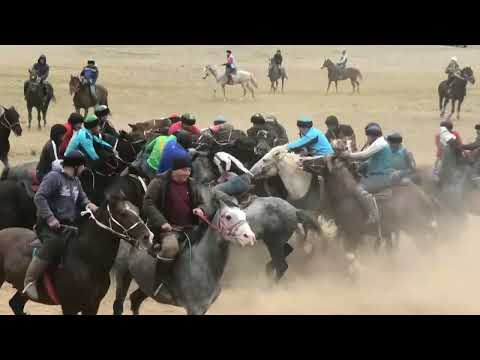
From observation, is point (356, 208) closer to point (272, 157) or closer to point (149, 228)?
point (272, 157)

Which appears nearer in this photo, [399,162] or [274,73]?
[399,162]

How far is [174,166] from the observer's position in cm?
1011

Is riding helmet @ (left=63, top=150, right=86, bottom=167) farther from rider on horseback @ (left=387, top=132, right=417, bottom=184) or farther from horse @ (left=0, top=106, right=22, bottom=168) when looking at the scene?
horse @ (left=0, top=106, right=22, bottom=168)

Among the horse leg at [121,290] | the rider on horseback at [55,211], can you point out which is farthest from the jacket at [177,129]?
the rider on horseback at [55,211]

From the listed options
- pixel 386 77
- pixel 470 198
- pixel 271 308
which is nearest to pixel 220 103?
pixel 386 77

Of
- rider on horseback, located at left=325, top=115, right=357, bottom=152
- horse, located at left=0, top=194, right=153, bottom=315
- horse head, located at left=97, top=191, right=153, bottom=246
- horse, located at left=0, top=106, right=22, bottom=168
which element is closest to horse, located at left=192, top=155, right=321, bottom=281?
horse, located at left=0, top=194, right=153, bottom=315

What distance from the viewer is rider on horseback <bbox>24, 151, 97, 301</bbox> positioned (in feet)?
31.9

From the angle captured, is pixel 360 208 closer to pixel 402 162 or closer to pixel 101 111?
pixel 402 162

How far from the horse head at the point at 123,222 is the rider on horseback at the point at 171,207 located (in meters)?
0.54

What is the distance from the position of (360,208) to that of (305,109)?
24.4 meters

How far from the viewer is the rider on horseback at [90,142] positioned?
13336mm

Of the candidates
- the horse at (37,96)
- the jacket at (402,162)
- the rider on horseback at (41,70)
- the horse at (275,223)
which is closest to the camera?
the horse at (275,223)

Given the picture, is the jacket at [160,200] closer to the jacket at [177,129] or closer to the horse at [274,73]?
the jacket at [177,129]

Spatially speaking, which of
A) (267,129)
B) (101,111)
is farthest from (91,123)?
(267,129)
